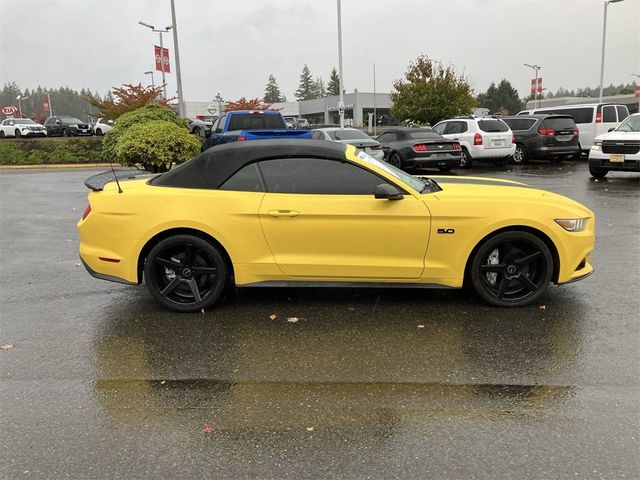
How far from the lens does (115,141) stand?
683 inches

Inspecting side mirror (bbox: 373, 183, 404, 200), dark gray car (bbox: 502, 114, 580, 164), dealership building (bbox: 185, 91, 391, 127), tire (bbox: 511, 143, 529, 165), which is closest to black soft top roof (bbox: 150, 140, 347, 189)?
side mirror (bbox: 373, 183, 404, 200)

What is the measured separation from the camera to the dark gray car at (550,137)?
59.4ft

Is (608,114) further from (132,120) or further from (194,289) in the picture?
(194,289)

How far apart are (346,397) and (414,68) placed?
28.2 metres

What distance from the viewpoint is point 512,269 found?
4840mm

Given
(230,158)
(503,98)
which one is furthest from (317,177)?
(503,98)

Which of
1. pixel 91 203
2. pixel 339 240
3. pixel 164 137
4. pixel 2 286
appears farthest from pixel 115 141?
pixel 339 240

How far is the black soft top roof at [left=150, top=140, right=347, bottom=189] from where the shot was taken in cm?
489

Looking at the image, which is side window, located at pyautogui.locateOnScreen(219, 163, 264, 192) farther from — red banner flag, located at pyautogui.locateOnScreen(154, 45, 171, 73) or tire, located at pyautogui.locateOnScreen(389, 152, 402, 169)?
red banner flag, located at pyautogui.locateOnScreen(154, 45, 171, 73)

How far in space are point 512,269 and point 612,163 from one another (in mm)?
10594

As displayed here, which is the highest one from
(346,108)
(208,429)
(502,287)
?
(346,108)

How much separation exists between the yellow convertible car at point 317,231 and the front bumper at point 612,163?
32.2 feet

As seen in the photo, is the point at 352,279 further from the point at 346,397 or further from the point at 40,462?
the point at 40,462

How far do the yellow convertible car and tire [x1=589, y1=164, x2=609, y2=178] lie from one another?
1060cm
